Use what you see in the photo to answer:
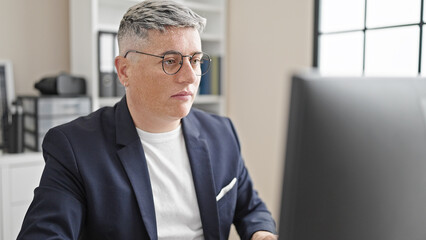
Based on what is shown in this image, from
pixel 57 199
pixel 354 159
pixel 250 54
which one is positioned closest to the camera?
pixel 354 159

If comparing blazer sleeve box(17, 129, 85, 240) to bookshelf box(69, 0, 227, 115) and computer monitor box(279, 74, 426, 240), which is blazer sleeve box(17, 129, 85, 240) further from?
bookshelf box(69, 0, 227, 115)

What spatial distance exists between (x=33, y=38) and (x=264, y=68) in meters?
1.52

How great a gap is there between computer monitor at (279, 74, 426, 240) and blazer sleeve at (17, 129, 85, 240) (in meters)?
0.76

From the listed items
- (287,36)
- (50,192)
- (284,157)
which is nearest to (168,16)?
(50,192)

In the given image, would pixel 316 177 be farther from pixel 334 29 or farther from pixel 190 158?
pixel 334 29

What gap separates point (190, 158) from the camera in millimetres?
1433

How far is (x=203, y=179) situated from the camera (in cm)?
141

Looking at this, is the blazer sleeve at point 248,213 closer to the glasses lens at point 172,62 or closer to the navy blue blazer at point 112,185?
the navy blue blazer at point 112,185

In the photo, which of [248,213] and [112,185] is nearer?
[112,185]

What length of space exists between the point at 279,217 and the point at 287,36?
240 centimetres

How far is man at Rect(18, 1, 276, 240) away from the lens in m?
1.25

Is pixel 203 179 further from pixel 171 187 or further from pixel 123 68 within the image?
pixel 123 68

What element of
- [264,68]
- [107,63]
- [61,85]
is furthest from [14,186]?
[264,68]

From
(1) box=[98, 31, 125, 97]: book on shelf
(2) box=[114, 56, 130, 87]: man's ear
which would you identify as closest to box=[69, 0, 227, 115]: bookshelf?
(1) box=[98, 31, 125, 97]: book on shelf
